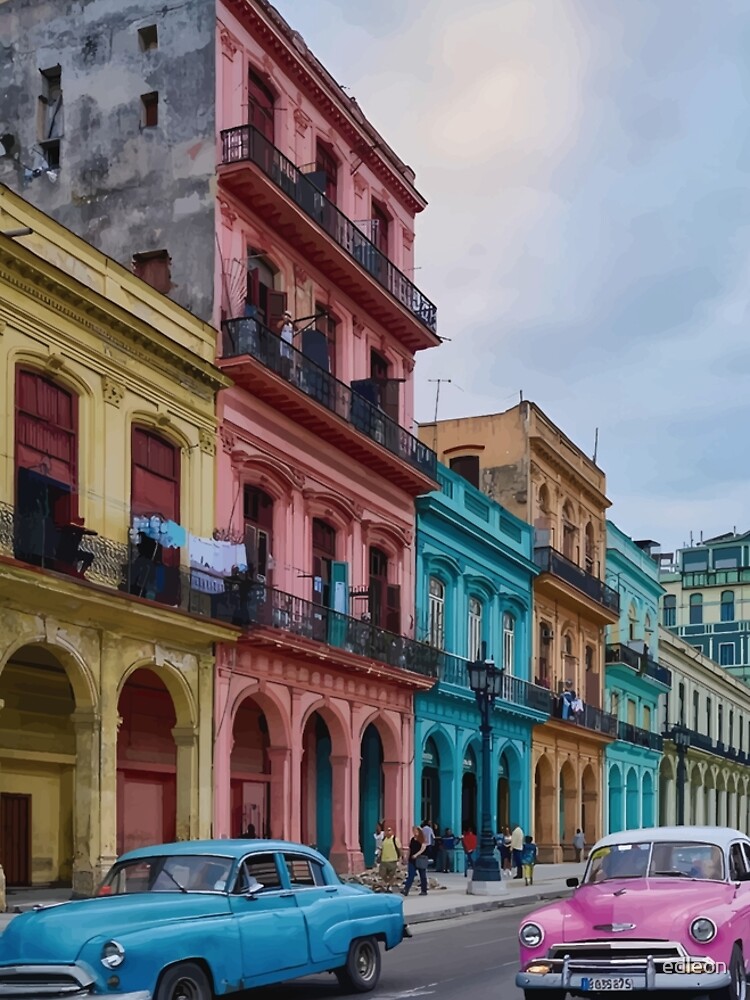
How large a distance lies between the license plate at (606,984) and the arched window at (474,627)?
27.9 metres

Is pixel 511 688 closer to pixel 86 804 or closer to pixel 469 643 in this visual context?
pixel 469 643

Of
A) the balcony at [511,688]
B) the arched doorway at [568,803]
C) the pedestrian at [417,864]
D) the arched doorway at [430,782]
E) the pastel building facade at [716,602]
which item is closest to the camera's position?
the pedestrian at [417,864]

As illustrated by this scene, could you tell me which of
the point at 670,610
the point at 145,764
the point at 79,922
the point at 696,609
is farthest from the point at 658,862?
the point at 670,610

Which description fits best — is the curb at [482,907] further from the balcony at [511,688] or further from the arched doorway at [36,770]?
the balcony at [511,688]

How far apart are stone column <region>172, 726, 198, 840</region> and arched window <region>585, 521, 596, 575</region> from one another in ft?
87.6

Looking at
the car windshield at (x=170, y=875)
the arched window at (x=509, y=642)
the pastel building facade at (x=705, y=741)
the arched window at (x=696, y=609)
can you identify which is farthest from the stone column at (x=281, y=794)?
the arched window at (x=696, y=609)

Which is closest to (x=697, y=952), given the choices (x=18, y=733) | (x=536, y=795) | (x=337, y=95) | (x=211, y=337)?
(x=18, y=733)

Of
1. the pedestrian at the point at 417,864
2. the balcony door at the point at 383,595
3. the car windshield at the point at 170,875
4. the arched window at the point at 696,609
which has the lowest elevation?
the pedestrian at the point at 417,864

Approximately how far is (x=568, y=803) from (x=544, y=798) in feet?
9.34

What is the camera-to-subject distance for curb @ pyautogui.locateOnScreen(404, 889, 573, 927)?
2319cm

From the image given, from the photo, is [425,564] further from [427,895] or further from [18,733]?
[18,733]

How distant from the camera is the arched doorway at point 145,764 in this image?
24.7 metres

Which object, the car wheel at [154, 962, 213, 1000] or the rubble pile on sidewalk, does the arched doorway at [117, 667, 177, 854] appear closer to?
the rubble pile on sidewalk

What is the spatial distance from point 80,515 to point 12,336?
113 inches
